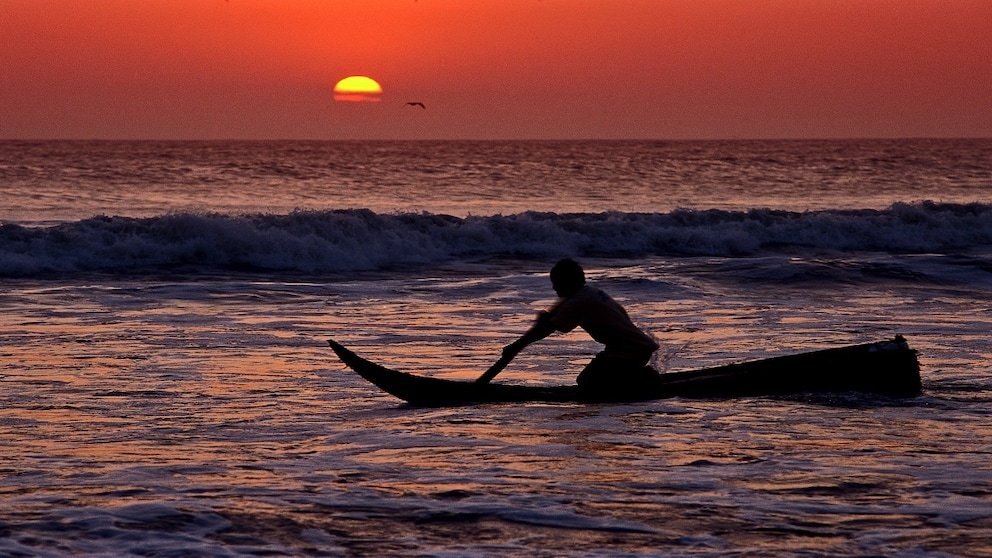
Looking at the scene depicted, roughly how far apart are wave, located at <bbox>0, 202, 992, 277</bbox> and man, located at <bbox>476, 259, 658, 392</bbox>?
15.5 metres

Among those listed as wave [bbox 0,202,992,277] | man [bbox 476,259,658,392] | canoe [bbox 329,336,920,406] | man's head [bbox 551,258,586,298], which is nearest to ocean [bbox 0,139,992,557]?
wave [bbox 0,202,992,277]

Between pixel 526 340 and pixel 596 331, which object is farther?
pixel 596 331

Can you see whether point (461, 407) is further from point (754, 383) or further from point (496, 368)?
point (754, 383)

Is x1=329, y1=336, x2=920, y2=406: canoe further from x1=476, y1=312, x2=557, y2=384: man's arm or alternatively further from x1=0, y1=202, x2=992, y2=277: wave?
x1=0, y1=202, x2=992, y2=277: wave

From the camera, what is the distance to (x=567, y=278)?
1041cm

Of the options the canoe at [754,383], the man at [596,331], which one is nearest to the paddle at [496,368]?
the man at [596,331]

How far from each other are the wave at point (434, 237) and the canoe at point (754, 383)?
14647 mm

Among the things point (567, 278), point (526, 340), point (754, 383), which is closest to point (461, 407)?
point (526, 340)

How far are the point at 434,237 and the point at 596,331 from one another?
19183 mm

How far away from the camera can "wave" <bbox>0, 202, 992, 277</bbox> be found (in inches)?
999

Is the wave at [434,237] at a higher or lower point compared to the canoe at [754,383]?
higher

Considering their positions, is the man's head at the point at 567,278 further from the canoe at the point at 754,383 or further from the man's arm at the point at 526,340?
the canoe at the point at 754,383

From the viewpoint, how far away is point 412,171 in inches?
2482

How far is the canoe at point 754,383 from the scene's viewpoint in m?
10.8
